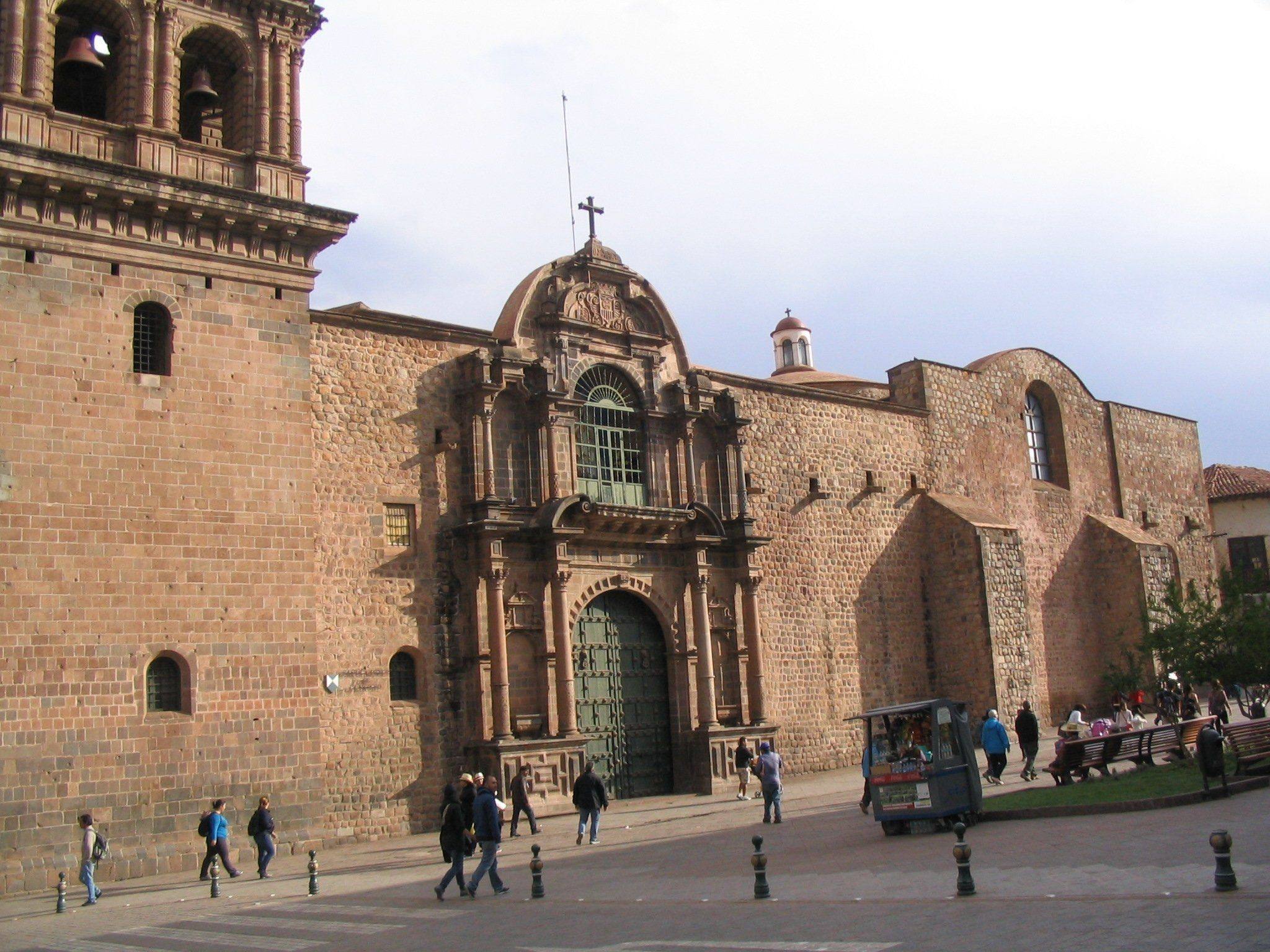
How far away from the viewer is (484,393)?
22672 millimetres

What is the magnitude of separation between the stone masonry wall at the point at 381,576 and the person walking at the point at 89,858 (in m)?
4.47

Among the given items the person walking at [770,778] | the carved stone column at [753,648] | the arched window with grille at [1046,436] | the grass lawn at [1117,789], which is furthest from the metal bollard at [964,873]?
the arched window with grille at [1046,436]

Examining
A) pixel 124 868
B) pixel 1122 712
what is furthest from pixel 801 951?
pixel 1122 712

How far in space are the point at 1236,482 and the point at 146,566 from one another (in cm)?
4282

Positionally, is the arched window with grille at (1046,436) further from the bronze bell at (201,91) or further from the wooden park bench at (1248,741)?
the bronze bell at (201,91)

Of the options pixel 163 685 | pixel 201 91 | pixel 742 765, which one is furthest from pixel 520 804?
pixel 201 91

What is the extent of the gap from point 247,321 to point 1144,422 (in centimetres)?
2844

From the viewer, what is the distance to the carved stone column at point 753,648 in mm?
25469

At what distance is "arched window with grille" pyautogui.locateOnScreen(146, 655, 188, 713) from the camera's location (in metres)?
18.1

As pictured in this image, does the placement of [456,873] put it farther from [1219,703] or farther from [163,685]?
[1219,703]

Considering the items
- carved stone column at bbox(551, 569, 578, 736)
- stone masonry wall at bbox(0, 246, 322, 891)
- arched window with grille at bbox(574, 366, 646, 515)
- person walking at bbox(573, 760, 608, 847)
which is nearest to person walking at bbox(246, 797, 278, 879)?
stone masonry wall at bbox(0, 246, 322, 891)

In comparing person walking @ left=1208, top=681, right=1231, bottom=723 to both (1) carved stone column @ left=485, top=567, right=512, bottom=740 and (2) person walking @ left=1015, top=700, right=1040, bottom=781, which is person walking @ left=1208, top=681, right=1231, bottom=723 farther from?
(1) carved stone column @ left=485, top=567, right=512, bottom=740

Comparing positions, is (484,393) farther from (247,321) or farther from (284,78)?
(284,78)

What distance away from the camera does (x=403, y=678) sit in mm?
21531
